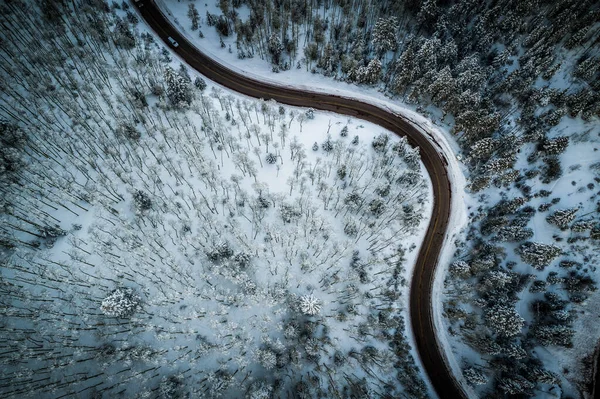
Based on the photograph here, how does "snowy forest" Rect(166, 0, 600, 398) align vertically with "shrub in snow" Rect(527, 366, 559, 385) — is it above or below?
above

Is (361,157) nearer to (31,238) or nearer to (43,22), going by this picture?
(31,238)

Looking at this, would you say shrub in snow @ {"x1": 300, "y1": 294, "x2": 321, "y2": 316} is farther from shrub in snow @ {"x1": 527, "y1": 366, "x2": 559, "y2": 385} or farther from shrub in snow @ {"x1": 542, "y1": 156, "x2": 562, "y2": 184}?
shrub in snow @ {"x1": 542, "y1": 156, "x2": 562, "y2": 184}

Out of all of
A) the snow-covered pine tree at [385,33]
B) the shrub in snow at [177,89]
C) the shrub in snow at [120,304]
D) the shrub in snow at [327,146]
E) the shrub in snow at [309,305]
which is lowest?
the shrub in snow at [309,305]

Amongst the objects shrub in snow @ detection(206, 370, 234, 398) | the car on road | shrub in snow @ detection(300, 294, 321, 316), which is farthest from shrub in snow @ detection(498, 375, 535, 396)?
the car on road

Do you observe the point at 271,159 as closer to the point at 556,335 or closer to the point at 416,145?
the point at 416,145

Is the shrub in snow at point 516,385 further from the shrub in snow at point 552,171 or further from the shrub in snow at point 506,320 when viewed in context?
the shrub in snow at point 552,171

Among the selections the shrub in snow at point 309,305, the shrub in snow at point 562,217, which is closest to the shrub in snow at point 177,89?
the shrub in snow at point 309,305

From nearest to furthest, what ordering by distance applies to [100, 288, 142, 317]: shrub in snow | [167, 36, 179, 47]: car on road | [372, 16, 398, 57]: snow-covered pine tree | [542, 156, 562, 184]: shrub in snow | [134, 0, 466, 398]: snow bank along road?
[100, 288, 142, 317]: shrub in snow, [134, 0, 466, 398]: snow bank along road, [542, 156, 562, 184]: shrub in snow, [372, 16, 398, 57]: snow-covered pine tree, [167, 36, 179, 47]: car on road
